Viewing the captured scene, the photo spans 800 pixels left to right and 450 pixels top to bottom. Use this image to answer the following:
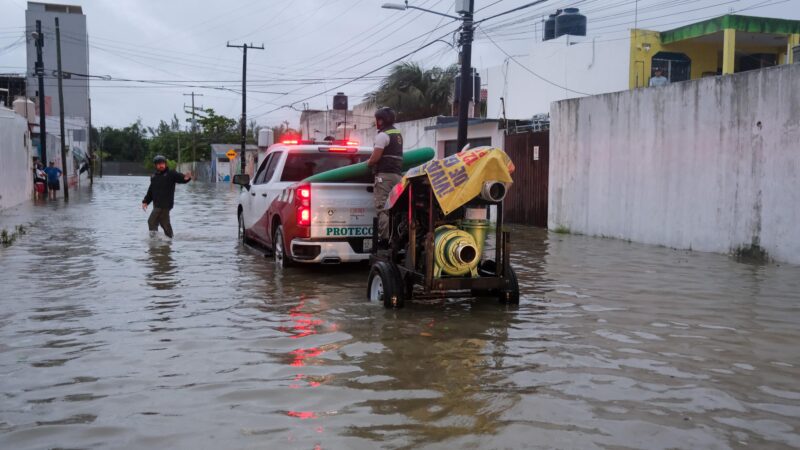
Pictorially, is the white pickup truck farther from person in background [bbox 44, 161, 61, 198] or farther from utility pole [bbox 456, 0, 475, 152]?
person in background [bbox 44, 161, 61, 198]

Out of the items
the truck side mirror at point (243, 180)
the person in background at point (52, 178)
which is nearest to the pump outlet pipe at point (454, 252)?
the truck side mirror at point (243, 180)

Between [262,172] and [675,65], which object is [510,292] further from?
[675,65]

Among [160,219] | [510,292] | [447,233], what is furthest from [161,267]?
[510,292]

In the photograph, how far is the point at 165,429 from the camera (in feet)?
13.4

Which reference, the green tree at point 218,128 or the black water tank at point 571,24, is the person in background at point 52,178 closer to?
the black water tank at point 571,24

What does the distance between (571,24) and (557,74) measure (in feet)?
9.31

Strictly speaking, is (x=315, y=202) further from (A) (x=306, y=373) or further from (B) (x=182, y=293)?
(A) (x=306, y=373)

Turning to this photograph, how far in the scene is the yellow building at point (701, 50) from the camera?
78.9 ft

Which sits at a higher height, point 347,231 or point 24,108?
point 24,108

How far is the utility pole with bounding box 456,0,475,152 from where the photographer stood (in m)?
18.2

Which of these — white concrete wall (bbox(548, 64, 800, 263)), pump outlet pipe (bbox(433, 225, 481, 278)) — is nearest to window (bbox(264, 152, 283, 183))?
pump outlet pipe (bbox(433, 225, 481, 278))

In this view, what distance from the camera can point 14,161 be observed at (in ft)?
83.7

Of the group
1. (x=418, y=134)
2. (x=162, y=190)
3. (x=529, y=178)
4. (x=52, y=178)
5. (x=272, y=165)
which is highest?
Answer: (x=418, y=134)

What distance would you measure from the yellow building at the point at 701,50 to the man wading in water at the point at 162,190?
18.2 meters
